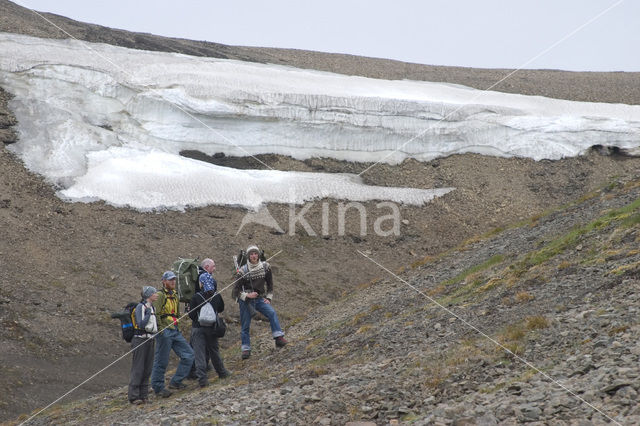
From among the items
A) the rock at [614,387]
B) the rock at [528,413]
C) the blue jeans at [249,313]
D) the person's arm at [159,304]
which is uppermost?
the rock at [614,387]

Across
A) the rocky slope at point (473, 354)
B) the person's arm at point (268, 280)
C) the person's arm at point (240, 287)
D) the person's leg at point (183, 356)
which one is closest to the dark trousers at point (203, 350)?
the person's leg at point (183, 356)

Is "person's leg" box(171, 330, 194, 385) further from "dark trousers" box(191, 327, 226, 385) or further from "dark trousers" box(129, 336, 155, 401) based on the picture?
"dark trousers" box(129, 336, 155, 401)

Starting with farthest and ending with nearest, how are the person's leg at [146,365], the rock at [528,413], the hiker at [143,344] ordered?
1. the person's leg at [146,365]
2. the hiker at [143,344]
3. the rock at [528,413]

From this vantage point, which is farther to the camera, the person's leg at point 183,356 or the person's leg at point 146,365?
the person's leg at point 183,356

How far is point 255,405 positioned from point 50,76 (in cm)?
3054

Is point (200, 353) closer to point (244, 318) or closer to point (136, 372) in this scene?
point (136, 372)

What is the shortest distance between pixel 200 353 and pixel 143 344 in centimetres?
131

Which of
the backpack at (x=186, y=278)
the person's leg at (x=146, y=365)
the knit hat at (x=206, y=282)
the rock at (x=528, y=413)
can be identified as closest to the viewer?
the rock at (x=528, y=413)

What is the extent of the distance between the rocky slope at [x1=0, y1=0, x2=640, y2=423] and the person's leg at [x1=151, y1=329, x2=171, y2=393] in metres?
0.84

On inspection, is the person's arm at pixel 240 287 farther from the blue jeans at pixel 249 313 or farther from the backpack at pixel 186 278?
the backpack at pixel 186 278

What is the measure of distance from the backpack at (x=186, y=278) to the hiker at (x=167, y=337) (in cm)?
66

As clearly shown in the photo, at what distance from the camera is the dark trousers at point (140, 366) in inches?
631

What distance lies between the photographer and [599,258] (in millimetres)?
16375

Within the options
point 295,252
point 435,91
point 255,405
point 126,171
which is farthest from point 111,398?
point 435,91
